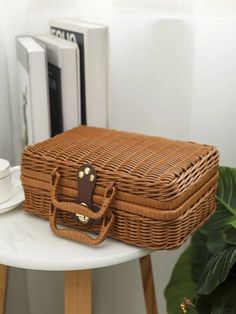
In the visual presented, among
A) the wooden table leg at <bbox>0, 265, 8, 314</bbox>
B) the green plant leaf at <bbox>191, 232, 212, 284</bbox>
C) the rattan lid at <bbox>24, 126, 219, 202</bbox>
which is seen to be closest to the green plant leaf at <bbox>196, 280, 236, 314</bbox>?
the green plant leaf at <bbox>191, 232, 212, 284</bbox>

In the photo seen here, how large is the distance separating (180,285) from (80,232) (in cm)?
40

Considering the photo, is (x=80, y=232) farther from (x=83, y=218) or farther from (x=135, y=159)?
(x=135, y=159)

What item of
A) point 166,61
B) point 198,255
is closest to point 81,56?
point 166,61

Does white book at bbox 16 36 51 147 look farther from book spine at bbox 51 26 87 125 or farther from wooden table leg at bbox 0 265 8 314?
wooden table leg at bbox 0 265 8 314

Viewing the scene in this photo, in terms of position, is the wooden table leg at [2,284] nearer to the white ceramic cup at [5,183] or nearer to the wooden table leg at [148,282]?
the white ceramic cup at [5,183]

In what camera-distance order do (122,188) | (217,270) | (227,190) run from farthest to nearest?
(227,190) < (217,270) < (122,188)

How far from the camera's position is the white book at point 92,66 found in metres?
0.80

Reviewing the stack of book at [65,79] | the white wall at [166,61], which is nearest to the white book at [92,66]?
Answer: the stack of book at [65,79]

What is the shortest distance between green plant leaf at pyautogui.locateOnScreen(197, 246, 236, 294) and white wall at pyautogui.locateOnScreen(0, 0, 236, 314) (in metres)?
0.29

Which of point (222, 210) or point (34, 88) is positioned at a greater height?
point (34, 88)

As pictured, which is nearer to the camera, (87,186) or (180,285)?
(87,186)

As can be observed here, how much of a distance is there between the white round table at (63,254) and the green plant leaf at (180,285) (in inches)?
13.2

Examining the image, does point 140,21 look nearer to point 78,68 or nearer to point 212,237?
point 78,68

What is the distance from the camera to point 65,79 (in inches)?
32.3
